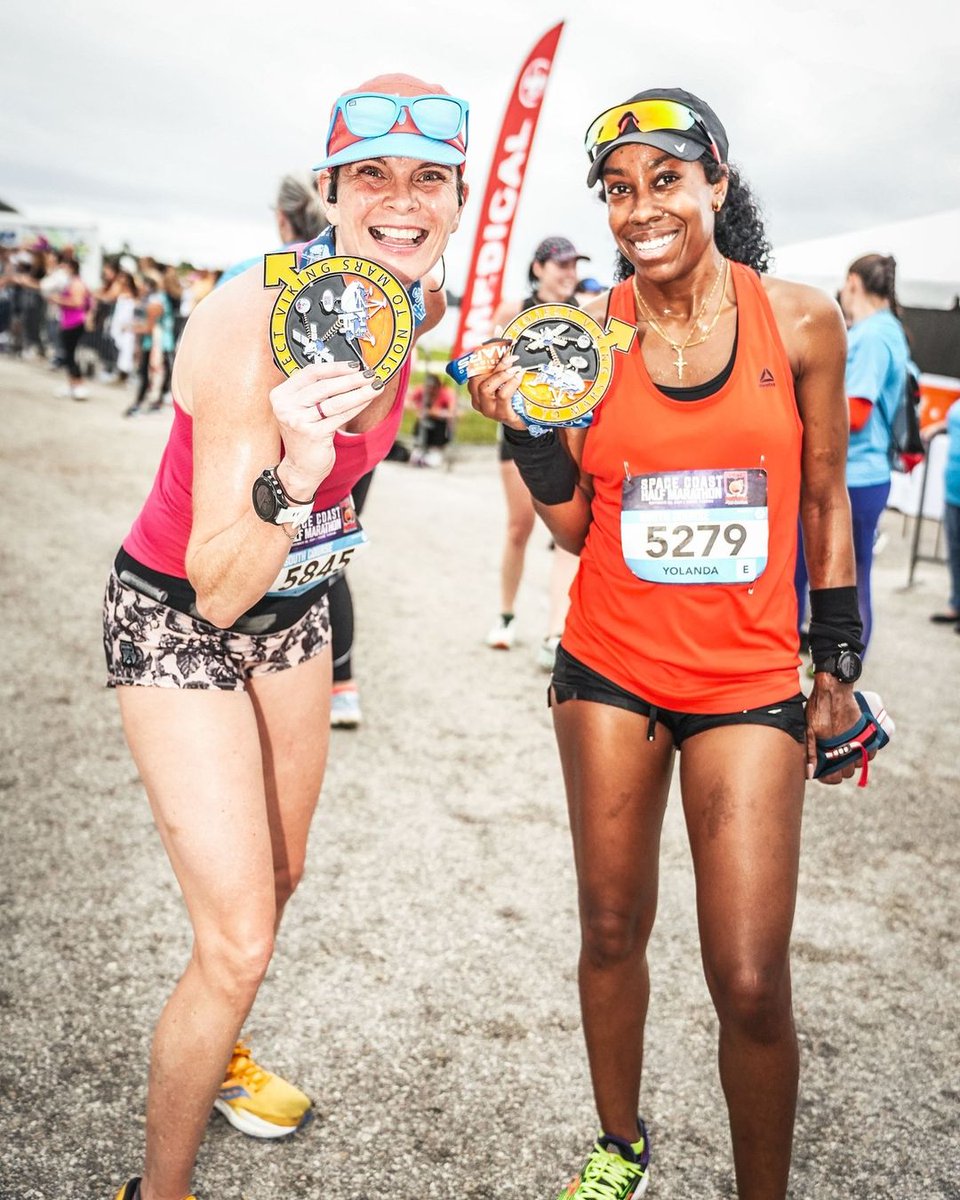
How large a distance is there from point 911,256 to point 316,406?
13.3 metres

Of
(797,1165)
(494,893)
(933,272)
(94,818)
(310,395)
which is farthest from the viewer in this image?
(933,272)

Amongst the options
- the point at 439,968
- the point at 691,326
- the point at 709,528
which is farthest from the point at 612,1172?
the point at 691,326

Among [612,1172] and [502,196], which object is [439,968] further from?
[502,196]

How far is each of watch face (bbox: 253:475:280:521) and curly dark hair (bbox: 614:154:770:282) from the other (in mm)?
1320

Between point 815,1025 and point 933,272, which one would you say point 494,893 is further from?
point 933,272

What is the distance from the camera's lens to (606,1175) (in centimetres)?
233

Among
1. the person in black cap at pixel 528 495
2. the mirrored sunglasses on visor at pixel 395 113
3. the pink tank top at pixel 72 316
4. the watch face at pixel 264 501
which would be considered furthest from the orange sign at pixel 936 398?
the pink tank top at pixel 72 316

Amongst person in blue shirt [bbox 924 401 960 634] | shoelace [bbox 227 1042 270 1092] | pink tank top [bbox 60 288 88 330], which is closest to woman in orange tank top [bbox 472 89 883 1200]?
shoelace [bbox 227 1042 270 1092]

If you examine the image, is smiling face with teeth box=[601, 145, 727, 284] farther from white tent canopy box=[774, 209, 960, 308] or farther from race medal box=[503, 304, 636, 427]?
white tent canopy box=[774, 209, 960, 308]

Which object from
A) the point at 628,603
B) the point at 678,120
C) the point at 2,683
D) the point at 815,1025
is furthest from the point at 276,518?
the point at 2,683

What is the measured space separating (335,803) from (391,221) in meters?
2.88

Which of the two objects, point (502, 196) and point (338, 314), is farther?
point (502, 196)

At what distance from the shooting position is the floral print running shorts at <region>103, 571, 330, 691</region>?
2.09 metres

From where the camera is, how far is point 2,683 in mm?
5148
